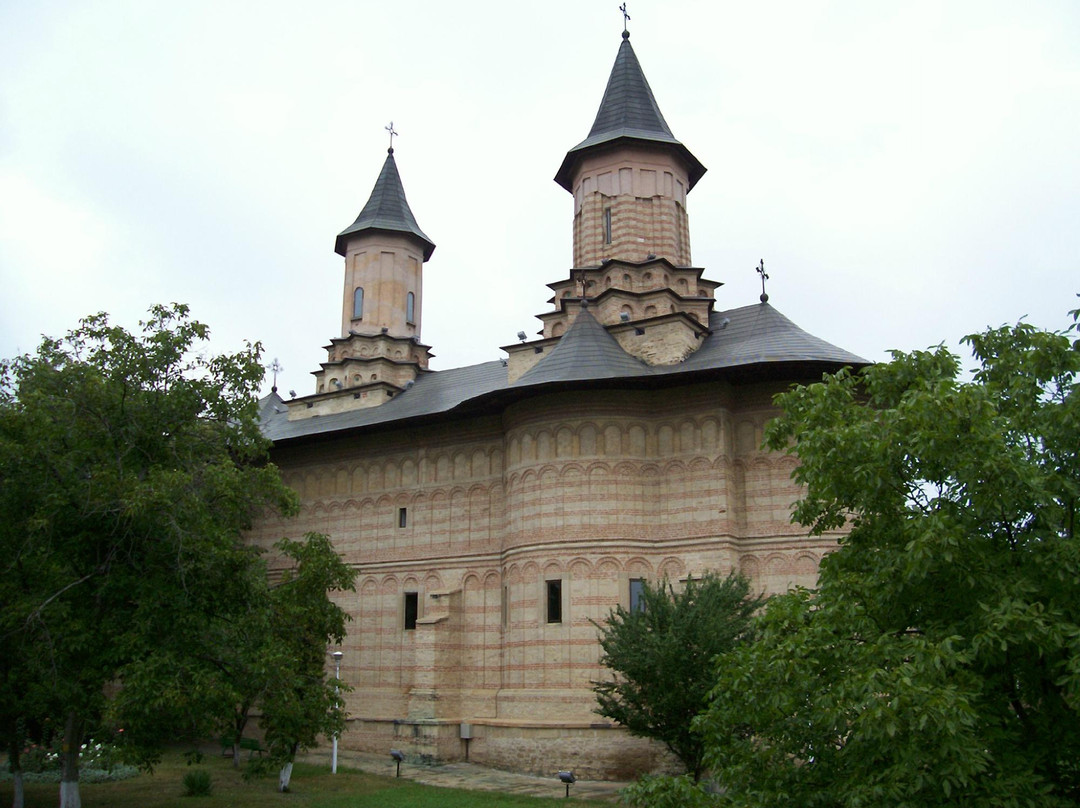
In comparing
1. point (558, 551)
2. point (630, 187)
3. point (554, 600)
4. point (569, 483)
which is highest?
point (630, 187)

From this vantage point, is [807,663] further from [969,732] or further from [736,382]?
[736,382]

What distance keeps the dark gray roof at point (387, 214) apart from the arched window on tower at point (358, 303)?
5.32 feet

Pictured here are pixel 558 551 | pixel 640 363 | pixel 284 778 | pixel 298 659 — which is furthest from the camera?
pixel 640 363

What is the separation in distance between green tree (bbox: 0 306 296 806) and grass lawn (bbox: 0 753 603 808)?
3.61 metres

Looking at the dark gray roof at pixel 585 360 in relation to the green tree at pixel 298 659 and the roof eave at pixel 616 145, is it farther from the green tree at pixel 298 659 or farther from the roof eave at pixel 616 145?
the green tree at pixel 298 659

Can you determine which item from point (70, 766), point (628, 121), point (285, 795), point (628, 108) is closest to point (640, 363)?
point (628, 121)

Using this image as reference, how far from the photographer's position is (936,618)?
6234mm

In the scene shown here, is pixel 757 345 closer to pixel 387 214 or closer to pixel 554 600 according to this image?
pixel 554 600

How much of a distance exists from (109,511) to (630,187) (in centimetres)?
1500

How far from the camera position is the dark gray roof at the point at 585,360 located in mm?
17891

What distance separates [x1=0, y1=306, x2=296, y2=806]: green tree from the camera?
34.0ft

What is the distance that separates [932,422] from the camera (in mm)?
6074

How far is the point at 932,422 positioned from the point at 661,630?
7684mm

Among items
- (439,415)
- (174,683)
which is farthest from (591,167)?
(174,683)
